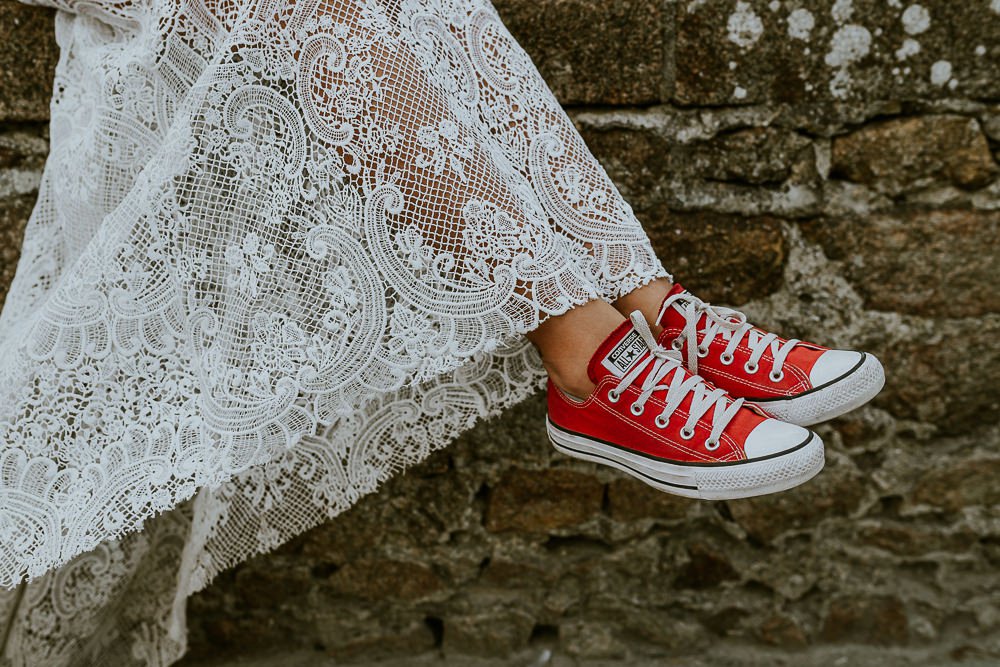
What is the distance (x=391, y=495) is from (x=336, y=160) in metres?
0.87

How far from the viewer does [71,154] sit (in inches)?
51.3

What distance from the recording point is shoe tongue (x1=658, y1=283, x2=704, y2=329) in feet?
4.13

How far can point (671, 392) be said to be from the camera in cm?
116

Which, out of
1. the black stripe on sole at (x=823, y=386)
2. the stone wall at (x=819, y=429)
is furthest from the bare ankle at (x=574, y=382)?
the stone wall at (x=819, y=429)

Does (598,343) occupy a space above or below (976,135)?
below

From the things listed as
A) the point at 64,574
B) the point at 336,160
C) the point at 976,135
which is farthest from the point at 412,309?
the point at 976,135

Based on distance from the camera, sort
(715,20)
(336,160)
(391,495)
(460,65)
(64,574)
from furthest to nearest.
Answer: (391,495)
(715,20)
(64,574)
(460,65)
(336,160)

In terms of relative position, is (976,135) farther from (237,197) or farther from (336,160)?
(237,197)

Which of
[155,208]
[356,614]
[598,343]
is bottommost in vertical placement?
[356,614]

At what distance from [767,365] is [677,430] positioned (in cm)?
20

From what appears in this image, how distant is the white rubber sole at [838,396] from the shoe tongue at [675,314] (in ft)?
0.64

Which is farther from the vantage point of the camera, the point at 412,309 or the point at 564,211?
the point at 564,211

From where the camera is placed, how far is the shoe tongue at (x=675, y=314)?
4.13ft

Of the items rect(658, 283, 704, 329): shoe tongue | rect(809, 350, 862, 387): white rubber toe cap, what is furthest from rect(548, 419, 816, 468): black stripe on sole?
rect(658, 283, 704, 329): shoe tongue
